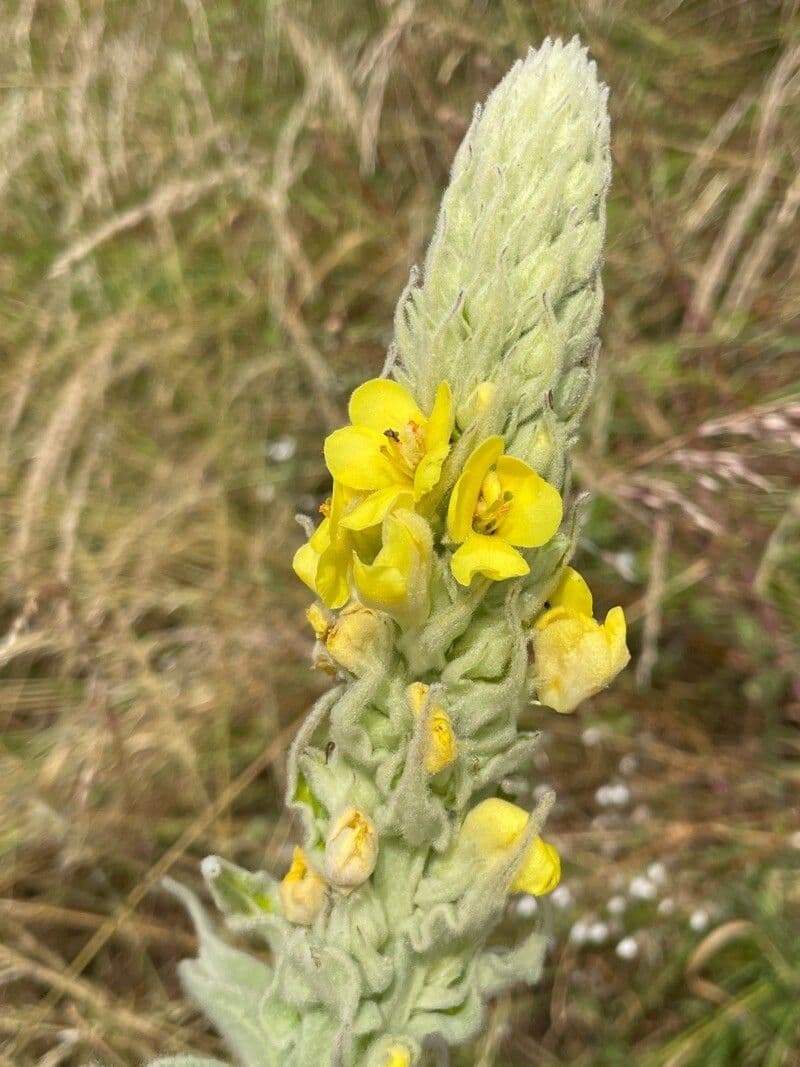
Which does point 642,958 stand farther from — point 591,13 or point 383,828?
point 591,13

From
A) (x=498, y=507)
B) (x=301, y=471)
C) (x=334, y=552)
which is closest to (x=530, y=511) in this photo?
(x=498, y=507)

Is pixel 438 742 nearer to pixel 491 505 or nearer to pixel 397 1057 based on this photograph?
pixel 491 505

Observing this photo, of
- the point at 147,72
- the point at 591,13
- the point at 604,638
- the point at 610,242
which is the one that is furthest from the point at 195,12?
the point at 604,638

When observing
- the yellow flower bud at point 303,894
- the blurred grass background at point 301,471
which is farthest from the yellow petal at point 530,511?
the blurred grass background at point 301,471

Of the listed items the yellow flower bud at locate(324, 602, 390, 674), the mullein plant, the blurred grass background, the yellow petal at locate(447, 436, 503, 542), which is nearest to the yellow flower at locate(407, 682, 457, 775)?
the mullein plant

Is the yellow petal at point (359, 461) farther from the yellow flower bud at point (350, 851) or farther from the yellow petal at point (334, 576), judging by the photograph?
the yellow flower bud at point (350, 851)

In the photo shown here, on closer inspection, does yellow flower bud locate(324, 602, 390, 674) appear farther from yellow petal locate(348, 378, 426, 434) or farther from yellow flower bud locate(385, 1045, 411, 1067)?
yellow flower bud locate(385, 1045, 411, 1067)
